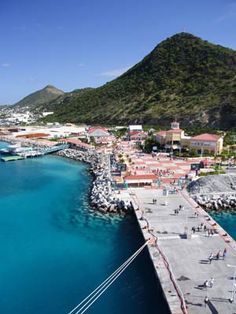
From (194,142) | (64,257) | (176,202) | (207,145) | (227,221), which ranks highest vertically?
(194,142)

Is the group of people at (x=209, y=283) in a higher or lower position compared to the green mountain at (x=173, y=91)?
lower

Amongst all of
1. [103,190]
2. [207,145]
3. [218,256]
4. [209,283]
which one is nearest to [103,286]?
[209,283]

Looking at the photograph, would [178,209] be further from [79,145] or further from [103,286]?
[79,145]

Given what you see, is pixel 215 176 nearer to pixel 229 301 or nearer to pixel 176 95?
pixel 229 301

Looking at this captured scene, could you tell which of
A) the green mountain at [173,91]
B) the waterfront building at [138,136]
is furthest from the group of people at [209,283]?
the green mountain at [173,91]

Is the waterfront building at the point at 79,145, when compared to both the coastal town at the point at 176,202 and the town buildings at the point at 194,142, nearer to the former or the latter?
the coastal town at the point at 176,202

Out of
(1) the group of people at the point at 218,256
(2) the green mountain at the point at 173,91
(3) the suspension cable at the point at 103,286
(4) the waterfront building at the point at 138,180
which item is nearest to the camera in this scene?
(3) the suspension cable at the point at 103,286

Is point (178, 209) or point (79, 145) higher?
point (79, 145)

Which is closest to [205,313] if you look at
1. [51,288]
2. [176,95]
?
[51,288]
